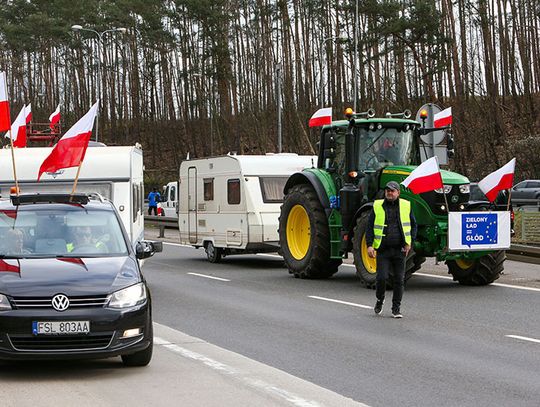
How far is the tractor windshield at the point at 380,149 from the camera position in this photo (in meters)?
18.8

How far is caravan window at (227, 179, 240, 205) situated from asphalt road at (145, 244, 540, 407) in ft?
11.9

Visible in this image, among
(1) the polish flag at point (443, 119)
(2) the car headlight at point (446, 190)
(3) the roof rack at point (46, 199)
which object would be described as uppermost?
(1) the polish flag at point (443, 119)

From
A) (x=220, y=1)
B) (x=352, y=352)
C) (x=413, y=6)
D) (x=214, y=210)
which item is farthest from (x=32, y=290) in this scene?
(x=220, y=1)

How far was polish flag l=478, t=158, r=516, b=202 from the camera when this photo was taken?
1828 cm

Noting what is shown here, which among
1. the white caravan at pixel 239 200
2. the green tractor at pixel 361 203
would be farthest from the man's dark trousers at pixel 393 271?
the white caravan at pixel 239 200

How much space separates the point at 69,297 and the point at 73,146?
242 inches

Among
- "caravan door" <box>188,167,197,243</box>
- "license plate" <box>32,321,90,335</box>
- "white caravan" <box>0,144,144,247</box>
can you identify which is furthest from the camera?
"caravan door" <box>188,167,197,243</box>

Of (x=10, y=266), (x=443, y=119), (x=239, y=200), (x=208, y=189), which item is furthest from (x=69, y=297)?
(x=208, y=189)

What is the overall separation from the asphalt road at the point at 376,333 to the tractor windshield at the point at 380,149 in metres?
2.23

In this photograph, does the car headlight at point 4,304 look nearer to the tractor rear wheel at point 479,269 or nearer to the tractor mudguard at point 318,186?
the tractor rear wheel at point 479,269

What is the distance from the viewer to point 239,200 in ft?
79.5

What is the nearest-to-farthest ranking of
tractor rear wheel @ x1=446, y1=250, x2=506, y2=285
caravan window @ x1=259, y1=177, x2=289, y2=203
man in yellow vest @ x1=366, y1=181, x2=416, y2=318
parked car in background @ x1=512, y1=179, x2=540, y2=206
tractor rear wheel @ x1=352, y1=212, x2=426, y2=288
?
man in yellow vest @ x1=366, y1=181, x2=416, y2=318 < tractor rear wheel @ x1=352, y1=212, x2=426, y2=288 < tractor rear wheel @ x1=446, y1=250, x2=506, y2=285 < caravan window @ x1=259, y1=177, x2=289, y2=203 < parked car in background @ x1=512, y1=179, x2=540, y2=206

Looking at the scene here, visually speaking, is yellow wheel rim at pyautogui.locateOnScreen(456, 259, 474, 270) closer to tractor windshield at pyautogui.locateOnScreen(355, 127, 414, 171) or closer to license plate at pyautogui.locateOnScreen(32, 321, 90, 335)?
tractor windshield at pyautogui.locateOnScreen(355, 127, 414, 171)

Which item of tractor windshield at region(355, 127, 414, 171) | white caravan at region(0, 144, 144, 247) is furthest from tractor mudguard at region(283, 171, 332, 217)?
white caravan at region(0, 144, 144, 247)
